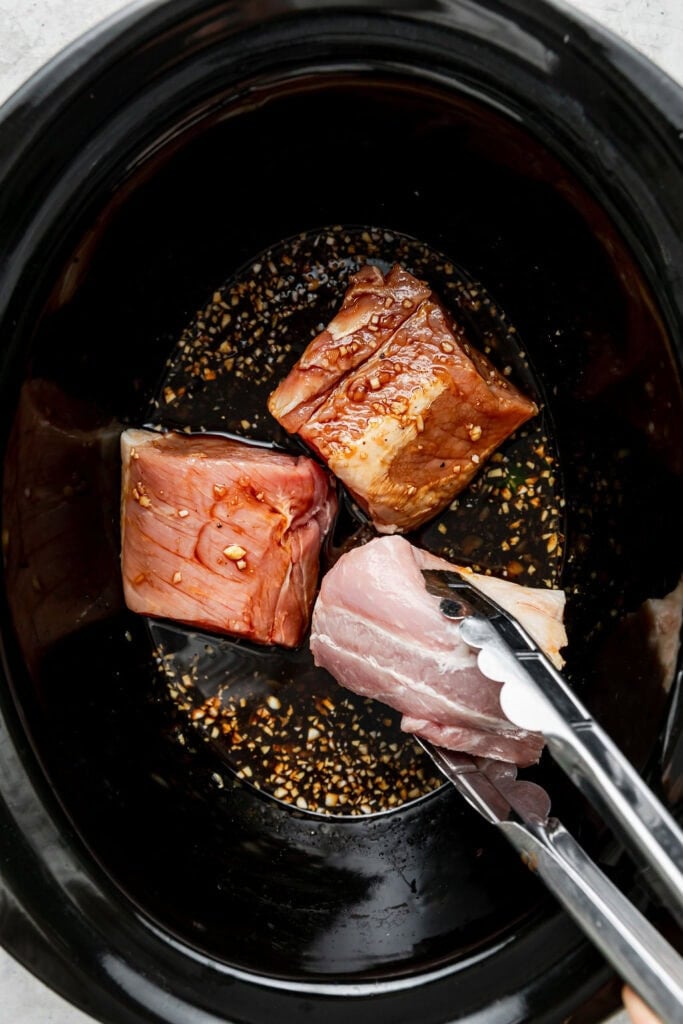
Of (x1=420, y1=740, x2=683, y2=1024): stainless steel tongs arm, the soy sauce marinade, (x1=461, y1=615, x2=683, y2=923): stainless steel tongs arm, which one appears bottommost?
(x1=420, y1=740, x2=683, y2=1024): stainless steel tongs arm

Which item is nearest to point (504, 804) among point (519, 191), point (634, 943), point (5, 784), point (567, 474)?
point (634, 943)

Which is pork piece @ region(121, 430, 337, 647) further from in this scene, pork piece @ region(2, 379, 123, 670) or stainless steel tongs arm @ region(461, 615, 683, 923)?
stainless steel tongs arm @ region(461, 615, 683, 923)

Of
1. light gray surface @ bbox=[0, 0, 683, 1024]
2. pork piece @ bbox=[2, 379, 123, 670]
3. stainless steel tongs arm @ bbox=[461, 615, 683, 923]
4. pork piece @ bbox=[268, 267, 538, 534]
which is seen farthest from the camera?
light gray surface @ bbox=[0, 0, 683, 1024]

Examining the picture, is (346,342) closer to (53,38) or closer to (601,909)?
(53,38)

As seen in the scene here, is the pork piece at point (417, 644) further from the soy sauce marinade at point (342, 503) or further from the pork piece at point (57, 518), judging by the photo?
the pork piece at point (57, 518)

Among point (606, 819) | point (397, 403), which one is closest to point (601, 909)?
point (606, 819)

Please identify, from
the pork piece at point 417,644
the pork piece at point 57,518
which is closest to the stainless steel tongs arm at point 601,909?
the pork piece at point 417,644

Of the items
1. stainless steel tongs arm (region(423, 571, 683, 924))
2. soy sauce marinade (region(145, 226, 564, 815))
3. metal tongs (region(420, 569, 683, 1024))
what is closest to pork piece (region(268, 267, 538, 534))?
soy sauce marinade (region(145, 226, 564, 815))
